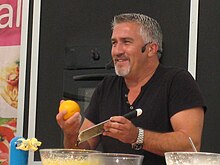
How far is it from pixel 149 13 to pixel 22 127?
0.94m

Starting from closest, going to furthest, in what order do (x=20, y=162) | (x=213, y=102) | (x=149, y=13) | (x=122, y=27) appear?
(x=20, y=162), (x=122, y=27), (x=213, y=102), (x=149, y=13)

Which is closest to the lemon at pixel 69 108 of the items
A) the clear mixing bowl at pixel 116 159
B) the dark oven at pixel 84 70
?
the clear mixing bowl at pixel 116 159

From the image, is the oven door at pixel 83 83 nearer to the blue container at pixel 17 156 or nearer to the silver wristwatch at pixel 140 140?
the silver wristwatch at pixel 140 140

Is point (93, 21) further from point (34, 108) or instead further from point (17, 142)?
point (17, 142)

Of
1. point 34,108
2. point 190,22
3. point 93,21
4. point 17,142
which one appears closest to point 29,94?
point 34,108

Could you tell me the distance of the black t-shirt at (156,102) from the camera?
1906mm

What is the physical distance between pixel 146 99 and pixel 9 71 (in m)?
1.17

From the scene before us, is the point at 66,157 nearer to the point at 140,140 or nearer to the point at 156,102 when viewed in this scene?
the point at 140,140

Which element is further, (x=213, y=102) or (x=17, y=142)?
(x=213, y=102)

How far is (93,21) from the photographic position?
2740 mm

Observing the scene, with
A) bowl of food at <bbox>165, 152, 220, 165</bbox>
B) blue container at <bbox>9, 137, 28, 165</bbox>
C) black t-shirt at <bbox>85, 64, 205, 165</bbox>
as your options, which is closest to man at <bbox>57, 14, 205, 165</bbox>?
black t-shirt at <bbox>85, 64, 205, 165</bbox>

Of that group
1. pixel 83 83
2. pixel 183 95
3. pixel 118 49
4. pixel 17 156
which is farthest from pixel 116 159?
pixel 83 83

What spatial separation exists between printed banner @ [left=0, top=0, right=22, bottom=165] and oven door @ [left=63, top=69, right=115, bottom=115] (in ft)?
1.12

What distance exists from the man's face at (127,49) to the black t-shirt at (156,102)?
9 centimetres
